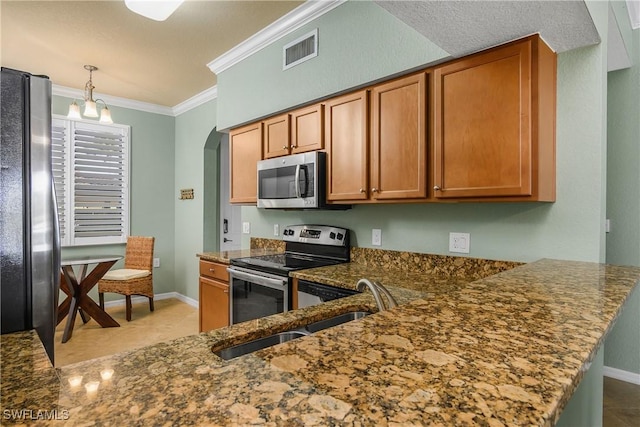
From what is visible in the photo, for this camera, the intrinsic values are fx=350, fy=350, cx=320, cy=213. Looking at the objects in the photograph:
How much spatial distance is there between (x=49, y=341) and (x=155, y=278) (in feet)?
13.3

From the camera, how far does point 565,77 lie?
1.69 meters

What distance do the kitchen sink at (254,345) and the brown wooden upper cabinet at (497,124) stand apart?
1117mm

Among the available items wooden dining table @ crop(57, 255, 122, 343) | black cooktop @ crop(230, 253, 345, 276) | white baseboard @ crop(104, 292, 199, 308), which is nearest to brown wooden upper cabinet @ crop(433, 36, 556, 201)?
black cooktop @ crop(230, 253, 345, 276)

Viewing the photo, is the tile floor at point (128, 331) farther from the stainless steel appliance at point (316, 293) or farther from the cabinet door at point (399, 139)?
the cabinet door at point (399, 139)

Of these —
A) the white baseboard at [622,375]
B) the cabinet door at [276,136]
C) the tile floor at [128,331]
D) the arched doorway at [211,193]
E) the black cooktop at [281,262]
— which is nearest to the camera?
the black cooktop at [281,262]

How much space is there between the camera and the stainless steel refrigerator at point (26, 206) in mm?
1019

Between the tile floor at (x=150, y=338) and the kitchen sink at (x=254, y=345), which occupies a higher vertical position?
the kitchen sink at (x=254, y=345)

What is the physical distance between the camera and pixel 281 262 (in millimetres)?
2600

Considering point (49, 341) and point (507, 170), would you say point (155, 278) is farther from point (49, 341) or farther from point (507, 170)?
point (507, 170)

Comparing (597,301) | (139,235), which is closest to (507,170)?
(597,301)

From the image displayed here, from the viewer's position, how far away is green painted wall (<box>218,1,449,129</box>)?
6.51ft

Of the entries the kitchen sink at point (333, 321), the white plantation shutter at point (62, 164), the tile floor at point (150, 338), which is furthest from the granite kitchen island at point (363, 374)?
the white plantation shutter at point (62, 164)

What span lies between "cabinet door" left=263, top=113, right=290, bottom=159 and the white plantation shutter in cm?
287

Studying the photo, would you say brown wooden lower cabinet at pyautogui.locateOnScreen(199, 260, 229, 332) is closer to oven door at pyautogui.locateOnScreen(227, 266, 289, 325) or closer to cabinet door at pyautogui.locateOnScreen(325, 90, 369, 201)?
oven door at pyautogui.locateOnScreen(227, 266, 289, 325)
